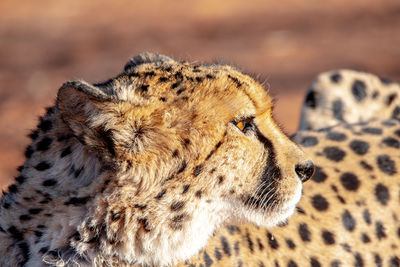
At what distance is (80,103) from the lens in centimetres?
208

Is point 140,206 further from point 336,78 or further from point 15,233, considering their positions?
point 336,78

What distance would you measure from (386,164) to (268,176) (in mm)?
945

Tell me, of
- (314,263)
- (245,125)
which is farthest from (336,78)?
(245,125)

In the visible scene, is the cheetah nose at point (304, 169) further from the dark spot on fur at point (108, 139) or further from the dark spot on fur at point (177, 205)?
the dark spot on fur at point (108, 139)

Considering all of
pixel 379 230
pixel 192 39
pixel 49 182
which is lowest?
pixel 379 230

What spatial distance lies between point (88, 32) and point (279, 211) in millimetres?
8119

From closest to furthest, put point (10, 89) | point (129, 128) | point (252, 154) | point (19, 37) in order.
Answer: point (129, 128), point (252, 154), point (10, 89), point (19, 37)

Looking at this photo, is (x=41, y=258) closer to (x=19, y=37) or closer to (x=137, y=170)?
(x=137, y=170)

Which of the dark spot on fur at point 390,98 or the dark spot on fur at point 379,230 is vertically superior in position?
the dark spot on fur at point 390,98

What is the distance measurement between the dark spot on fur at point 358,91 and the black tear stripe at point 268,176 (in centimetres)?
167

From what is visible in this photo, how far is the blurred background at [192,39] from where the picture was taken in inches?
314

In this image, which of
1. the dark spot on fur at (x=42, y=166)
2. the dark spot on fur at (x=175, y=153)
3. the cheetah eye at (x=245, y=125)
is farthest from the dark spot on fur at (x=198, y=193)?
the dark spot on fur at (x=42, y=166)

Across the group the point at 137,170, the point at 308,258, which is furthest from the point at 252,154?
the point at 308,258

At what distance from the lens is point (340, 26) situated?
412 inches
